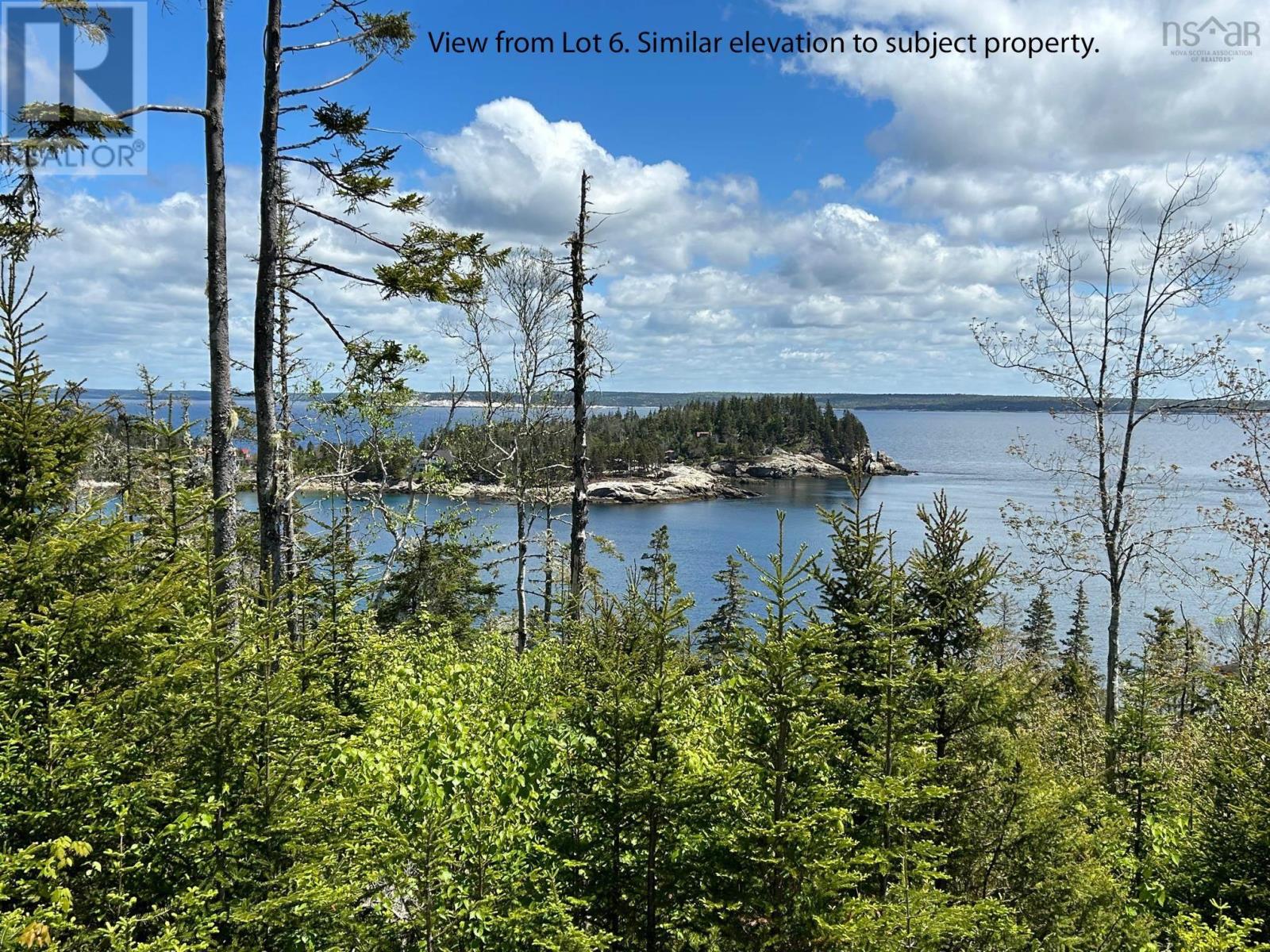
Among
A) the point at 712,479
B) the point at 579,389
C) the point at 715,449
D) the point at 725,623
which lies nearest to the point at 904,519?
the point at 725,623

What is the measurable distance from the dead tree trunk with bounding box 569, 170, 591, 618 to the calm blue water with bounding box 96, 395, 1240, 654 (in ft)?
7.72

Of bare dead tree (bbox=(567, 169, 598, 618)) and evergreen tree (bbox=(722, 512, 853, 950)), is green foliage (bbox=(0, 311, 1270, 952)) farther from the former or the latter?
bare dead tree (bbox=(567, 169, 598, 618))

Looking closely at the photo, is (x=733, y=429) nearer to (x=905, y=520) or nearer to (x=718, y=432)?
(x=718, y=432)

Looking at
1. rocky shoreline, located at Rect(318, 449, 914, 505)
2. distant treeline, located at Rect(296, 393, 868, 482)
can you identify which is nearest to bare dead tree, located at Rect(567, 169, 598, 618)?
rocky shoreline, located at Rect(318, 449, 914, 505)

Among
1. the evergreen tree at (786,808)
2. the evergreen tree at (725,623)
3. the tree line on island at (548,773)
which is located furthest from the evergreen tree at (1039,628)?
the evergreen tree at (786,808)

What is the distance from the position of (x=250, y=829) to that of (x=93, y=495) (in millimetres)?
3071

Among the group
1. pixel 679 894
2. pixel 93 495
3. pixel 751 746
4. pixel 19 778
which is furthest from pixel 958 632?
pixel 93 495

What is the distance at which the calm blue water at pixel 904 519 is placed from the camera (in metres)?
21.3

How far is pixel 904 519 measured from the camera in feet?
177

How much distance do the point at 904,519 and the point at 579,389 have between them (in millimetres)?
43841

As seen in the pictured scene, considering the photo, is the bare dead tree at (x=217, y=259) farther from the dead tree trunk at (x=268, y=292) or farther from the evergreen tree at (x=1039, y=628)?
the evergreen tree at (x=1039, y=628)

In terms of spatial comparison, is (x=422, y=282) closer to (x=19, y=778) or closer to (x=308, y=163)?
(x=308, y=163)

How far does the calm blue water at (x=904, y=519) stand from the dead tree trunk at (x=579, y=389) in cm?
235

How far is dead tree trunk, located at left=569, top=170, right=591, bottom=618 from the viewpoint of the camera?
14969 millimetres
